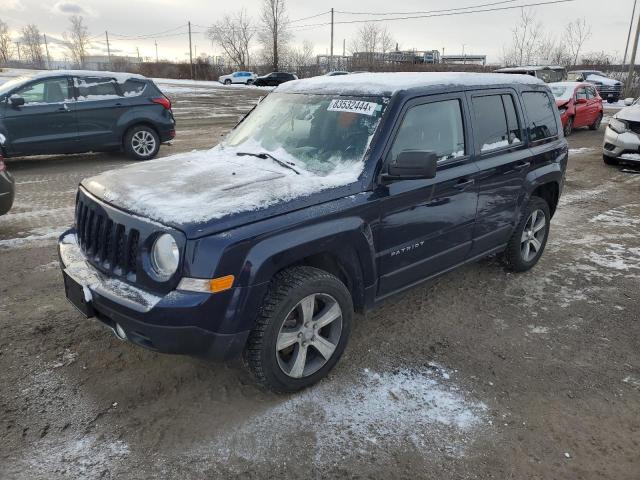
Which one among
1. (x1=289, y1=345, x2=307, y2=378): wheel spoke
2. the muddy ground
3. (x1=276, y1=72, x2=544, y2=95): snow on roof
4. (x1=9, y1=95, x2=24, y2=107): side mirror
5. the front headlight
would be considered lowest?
the muddy ground

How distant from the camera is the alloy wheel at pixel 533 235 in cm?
500

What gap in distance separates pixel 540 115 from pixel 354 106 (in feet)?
7.44

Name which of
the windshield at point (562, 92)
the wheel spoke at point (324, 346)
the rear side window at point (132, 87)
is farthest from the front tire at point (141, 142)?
the windshield at point (562, 92)

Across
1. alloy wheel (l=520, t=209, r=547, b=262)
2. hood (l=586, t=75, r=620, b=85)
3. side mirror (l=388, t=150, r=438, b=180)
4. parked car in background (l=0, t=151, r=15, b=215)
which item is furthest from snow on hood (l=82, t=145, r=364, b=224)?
hood (l=586, t=75, r=620, b=85)

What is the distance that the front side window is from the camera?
909 cm

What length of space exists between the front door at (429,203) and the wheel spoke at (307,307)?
0.60 meters

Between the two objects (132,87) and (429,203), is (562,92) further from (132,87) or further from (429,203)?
(429,203)

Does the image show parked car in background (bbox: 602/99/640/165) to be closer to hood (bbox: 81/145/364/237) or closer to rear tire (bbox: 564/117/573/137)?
rear tire (bbox: 564/117/573/137)

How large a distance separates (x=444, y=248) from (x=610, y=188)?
268 inches

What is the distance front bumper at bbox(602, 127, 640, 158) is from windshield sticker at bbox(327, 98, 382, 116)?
349 inches

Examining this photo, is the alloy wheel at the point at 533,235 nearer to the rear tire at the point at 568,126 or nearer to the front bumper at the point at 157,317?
the front bumper at the point at 157,317

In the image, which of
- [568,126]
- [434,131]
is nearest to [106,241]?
[434,131]

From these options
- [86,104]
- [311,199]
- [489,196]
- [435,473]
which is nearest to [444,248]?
[489,196]

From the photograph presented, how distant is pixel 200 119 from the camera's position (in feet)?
57.0
